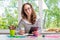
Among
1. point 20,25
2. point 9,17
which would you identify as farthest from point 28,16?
point 9,17

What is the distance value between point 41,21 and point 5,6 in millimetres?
728

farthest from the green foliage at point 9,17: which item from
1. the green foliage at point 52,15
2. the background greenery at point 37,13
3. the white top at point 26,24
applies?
the green foliage at point 52,15

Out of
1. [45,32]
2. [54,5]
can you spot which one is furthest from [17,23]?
[54,5]

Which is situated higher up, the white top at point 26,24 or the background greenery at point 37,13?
the background greenery at point 37,13

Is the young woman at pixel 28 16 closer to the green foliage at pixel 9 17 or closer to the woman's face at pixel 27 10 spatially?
the woman's face at pixel 27 10

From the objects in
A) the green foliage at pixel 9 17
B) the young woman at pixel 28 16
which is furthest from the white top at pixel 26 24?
the green foliage at pixel 9 17

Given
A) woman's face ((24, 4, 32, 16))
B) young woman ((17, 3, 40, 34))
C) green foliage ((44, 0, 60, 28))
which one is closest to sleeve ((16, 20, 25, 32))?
young woman ((17, 3, 40, 34))

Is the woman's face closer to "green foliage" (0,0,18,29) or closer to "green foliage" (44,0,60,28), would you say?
"green foliage" (0,0,18,29)

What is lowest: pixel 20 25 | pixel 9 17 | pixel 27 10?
pixel 20 25

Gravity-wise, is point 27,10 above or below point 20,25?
above

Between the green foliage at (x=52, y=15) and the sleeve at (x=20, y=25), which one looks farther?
the green foliage at (x=52, y=15)

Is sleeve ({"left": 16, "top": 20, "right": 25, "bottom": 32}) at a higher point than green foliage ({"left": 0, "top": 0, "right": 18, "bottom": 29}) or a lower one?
lower

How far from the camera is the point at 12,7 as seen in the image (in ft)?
9.14

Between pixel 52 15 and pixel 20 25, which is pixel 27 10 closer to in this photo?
pixel 20 25
